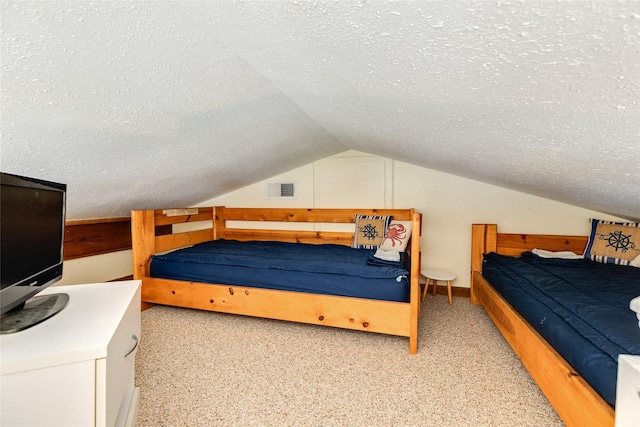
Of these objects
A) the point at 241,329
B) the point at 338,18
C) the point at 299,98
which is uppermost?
the point at 299,98

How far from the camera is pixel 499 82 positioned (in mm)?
→ 841

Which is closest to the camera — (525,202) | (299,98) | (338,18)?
(338,18)

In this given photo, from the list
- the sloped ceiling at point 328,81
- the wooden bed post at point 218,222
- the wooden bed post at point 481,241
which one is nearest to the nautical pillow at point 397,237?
the wooden bed post at point 481,241

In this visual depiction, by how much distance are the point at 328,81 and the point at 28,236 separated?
4.30 feet

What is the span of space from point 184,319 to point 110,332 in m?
1.72

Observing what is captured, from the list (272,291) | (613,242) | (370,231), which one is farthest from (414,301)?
(613,242)

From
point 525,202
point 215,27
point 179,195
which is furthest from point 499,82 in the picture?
point 179,195

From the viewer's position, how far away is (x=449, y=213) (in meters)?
3.05

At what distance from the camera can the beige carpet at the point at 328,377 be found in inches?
53.7

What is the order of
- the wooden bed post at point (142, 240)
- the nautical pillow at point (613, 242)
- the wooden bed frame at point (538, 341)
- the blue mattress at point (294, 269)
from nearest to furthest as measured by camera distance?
the wooden bed frame at point (538, 341) < the blue mattress at point (294, 269) < the nautical pillow at point (613, 242) < the wooden bed post at point (142, 240)

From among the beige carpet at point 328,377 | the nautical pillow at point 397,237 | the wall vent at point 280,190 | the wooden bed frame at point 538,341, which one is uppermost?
the wall vent at point 280,190

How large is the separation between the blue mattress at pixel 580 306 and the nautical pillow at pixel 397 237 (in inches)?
29.6

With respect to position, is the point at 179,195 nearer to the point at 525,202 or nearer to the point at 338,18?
the point at 338,18

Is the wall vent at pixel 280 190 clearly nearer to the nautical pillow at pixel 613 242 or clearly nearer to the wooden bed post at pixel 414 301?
the wooden bed post at pixel 414 301
